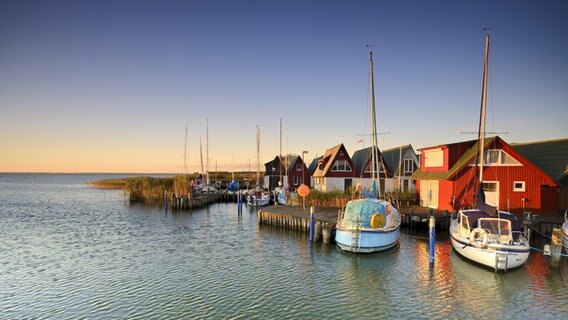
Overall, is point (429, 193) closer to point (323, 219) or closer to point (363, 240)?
point (323, 219)

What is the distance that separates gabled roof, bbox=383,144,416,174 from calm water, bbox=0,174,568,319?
2483 cm

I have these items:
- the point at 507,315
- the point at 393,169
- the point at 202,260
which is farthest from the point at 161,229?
the point at 393,169

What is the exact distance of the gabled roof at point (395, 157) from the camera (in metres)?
51.7

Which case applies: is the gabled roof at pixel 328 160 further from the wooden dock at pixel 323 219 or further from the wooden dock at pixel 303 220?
the wooden dock at pixel 323 219

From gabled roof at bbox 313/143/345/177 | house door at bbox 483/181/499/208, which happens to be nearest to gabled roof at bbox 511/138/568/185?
house door at bbox 483/181/499/208

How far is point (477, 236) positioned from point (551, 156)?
821 inches

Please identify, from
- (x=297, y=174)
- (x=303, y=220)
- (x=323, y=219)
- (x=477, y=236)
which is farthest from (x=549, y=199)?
(x=297, y=174)

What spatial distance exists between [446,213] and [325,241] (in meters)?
11.7

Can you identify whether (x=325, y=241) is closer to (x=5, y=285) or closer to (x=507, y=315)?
(x=507, y=315)

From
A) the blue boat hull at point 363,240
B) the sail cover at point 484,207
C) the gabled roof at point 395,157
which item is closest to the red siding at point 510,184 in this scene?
the sail cover at point 484,207

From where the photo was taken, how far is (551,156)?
112ft

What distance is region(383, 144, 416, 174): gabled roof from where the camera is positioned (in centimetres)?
5174

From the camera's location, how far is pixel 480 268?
63.7 ft

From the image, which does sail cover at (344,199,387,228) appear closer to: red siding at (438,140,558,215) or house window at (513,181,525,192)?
red siding at (438,140,558,215)
